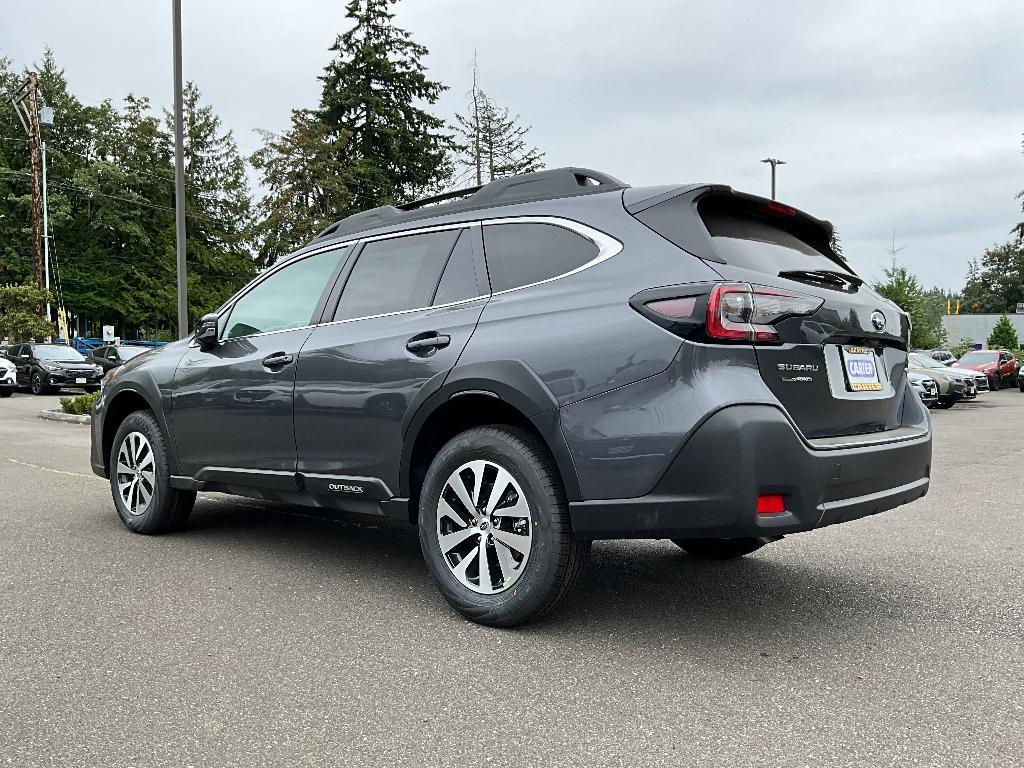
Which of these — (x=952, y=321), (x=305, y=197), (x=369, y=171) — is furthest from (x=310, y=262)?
(x=952, y=321)

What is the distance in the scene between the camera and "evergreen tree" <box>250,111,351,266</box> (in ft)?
124

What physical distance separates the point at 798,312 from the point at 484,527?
1.54 metres

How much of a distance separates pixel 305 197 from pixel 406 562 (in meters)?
35.9

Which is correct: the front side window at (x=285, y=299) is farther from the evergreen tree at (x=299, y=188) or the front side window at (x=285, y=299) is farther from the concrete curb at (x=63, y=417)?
the evergreen tree at (x=299, y=188)

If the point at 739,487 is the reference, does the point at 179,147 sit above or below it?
above

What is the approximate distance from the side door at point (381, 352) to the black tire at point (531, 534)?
12.3 inches

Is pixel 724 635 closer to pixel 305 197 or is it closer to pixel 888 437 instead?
pixel 888 437

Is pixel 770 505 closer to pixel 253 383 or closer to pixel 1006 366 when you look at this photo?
pixel 253 383

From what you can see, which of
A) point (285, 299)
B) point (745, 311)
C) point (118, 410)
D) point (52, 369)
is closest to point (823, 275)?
point (745, 311)

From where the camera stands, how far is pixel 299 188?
38.2 meters

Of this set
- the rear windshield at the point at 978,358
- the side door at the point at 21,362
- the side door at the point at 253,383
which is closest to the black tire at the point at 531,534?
the side door at the point at 253,383

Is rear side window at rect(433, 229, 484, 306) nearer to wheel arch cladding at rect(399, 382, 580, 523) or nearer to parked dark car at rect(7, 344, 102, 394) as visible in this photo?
wheel arch cladding at rect(399, 382, 580, 523)

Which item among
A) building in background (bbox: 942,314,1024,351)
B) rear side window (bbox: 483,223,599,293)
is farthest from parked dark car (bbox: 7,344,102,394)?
building in background (bbox: 942,314,1024,351)

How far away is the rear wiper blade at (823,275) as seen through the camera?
3.69 m
